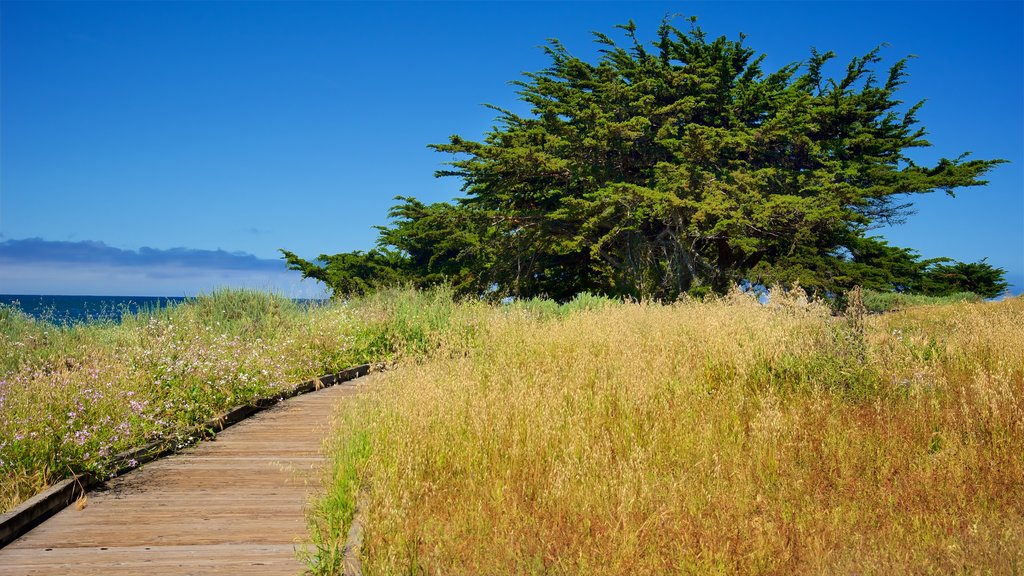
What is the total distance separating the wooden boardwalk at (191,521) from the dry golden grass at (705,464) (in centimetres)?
47

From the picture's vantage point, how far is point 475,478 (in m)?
4.65

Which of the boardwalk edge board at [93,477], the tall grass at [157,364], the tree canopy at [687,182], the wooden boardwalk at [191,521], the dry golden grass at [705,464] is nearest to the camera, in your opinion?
the dry golden grass at [705,464]

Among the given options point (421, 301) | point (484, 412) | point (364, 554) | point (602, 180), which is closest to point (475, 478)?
point (484, 412)

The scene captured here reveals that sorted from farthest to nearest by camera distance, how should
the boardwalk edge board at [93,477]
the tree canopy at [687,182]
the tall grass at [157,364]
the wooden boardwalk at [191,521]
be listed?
the tree canopy at [687,182] → the tall grass at [157,364] → the boardwalk edge board at [93,477] → the wooden boardwalk at [191,521]

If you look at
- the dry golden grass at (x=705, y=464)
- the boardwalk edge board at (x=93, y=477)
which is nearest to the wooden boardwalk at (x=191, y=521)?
the boardwalk edge board at (x=93, y=477)

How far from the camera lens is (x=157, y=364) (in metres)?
7.95

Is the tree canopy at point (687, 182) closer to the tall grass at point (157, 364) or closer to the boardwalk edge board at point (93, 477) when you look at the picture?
the tall grass at point (157, 364)

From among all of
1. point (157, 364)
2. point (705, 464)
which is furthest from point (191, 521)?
point (157, 364)

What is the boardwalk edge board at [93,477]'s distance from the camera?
171 inches

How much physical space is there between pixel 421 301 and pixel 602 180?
11.9m

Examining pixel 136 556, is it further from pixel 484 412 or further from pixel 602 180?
pixel 602 180

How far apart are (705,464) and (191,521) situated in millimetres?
3537

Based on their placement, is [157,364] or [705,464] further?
[157,364]

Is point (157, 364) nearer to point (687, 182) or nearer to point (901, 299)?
point (687, 182)
